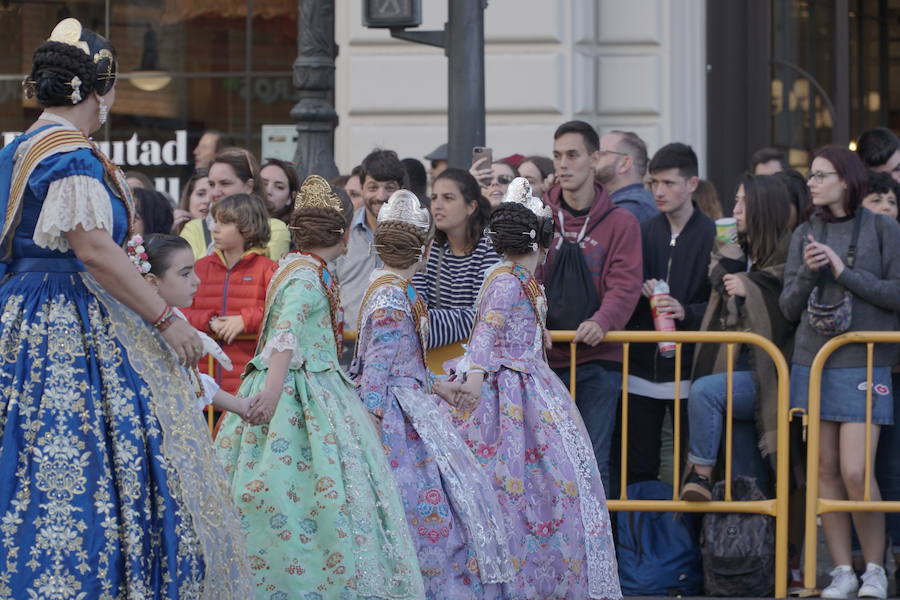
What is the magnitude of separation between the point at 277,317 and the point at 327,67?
274cm

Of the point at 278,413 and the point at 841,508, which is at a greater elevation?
the point at 278,413

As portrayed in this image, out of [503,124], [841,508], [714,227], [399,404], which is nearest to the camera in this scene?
[399,404]

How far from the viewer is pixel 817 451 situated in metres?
7.45

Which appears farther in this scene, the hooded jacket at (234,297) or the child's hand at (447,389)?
the hooded jacket at (234,297)

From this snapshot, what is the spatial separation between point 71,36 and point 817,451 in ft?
12.5

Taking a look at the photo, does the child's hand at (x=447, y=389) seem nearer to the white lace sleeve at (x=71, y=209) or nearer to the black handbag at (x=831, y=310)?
the black handbag at (x=831, y=310)

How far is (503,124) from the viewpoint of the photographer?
39.7 ft

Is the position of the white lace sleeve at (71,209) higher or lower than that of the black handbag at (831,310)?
higher

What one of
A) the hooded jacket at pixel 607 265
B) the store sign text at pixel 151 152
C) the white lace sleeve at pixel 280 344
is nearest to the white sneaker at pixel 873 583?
the hooded jacket at pixel 607 265

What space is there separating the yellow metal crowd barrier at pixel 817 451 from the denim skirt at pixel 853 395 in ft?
0.12

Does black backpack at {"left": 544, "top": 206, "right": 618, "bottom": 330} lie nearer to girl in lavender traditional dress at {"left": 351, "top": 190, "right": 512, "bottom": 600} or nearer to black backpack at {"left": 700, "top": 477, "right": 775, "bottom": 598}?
black backpack at {"left": 700, "top": 477, "right": 775, "bottom": 598}

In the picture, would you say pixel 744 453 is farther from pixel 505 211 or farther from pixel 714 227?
pixel 505 211

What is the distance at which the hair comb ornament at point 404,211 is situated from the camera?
6543mm

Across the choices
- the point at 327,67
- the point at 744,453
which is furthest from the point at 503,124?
the point at 744,453
